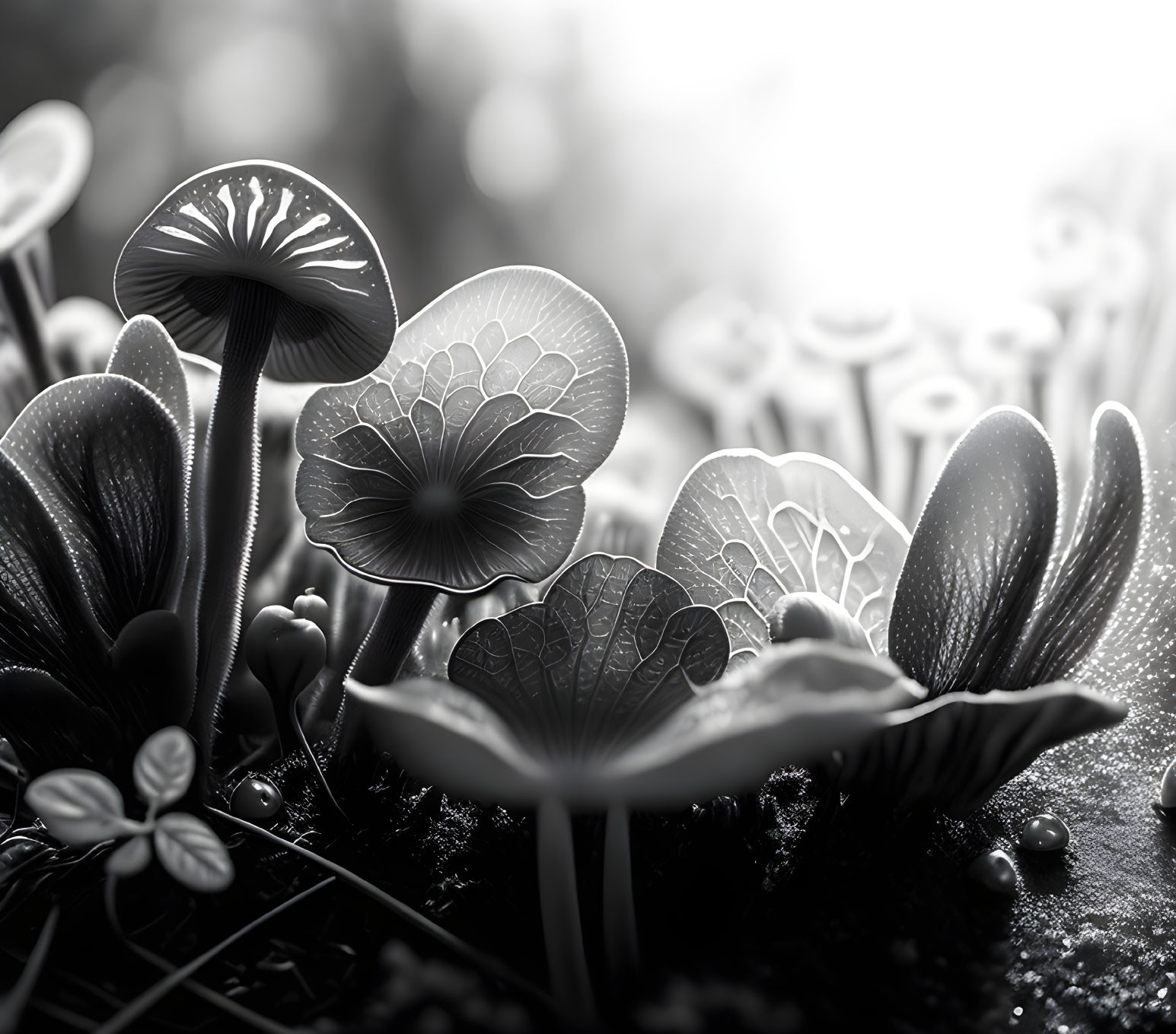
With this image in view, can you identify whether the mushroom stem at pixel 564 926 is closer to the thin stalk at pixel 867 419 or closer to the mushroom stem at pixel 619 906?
the mushroom stem at pixel 619 906

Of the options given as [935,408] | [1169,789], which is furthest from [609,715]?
[935,408]

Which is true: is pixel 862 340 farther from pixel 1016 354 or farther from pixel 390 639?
pixel 390 639

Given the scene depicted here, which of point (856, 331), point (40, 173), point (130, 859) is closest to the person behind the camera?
point (130, 859)

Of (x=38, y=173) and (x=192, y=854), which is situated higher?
(x=38, y=173)

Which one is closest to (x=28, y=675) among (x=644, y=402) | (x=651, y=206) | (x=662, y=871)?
(x=662, y=871)

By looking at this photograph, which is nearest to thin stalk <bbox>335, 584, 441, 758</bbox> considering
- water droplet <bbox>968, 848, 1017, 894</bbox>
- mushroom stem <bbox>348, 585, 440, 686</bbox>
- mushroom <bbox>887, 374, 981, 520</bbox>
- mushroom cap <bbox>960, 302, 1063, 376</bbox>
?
mushroom stem <bbox>348, 585, 440, 686</bbox>

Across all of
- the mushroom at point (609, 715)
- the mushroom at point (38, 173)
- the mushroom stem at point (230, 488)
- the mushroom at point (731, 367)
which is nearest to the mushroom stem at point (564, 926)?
the mushroom at point (609, 715)
